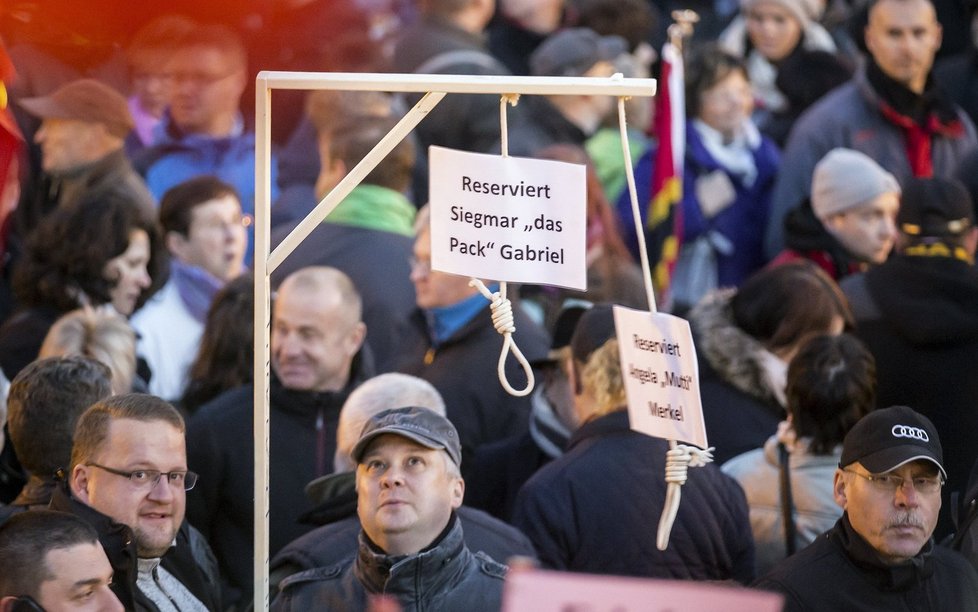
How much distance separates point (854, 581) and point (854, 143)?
13.7 feet

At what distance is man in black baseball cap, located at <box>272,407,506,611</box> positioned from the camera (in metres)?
4.64

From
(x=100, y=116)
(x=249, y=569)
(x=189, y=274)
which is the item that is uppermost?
(x=100, y=116)

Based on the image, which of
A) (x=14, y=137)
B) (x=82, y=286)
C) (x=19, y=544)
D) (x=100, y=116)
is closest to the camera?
(x=19, y=544)

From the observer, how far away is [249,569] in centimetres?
595

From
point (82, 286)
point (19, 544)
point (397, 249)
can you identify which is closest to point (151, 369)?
point (82, 286)

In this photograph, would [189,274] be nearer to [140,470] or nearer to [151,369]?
[151,369]

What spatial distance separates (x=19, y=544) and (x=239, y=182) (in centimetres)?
460

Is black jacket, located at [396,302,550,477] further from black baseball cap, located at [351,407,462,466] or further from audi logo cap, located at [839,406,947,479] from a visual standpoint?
audi logo cap, located at [839,406,947,479]

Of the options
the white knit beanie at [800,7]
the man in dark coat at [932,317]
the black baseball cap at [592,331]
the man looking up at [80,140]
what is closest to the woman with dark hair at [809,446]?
the black baseball cap at [592,331]

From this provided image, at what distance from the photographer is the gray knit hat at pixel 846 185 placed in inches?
301

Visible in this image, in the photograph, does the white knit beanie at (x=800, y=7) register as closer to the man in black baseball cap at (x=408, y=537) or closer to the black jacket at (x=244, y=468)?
the black jacket at (x=244, y=468)

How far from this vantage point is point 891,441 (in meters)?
4.75

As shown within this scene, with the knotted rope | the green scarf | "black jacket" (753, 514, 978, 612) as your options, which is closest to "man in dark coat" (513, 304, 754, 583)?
"black jacket" (753, 514, 978, 612)

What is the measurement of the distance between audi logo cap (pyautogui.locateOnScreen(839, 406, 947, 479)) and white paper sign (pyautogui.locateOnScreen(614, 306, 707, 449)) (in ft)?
1.78
